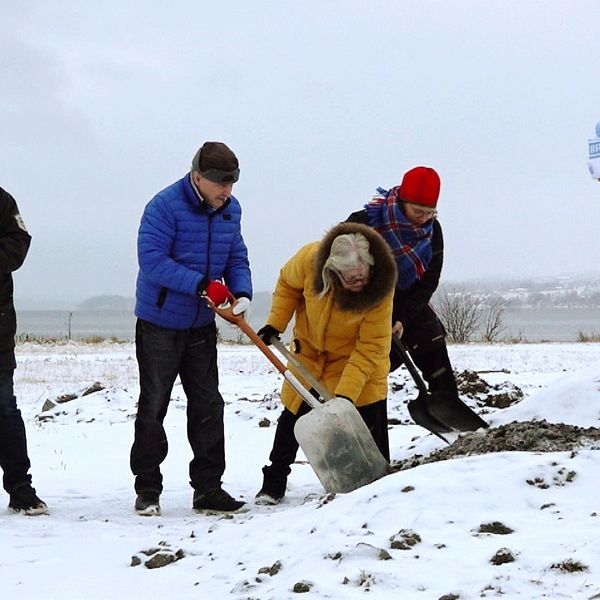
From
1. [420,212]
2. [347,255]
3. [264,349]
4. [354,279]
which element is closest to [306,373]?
[264,349]

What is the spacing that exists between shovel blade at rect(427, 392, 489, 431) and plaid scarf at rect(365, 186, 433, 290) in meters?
0.90

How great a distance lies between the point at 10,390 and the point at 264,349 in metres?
1.30

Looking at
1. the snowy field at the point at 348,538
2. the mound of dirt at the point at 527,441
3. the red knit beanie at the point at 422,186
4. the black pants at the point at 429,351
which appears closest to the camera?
the snowy field at the point at 348,538

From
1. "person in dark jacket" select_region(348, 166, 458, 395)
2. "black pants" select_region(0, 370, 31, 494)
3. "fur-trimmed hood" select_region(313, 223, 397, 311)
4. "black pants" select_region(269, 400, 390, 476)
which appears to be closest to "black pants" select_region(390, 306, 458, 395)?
"person in dark jacket" select_region(348, 166, 458, 395)

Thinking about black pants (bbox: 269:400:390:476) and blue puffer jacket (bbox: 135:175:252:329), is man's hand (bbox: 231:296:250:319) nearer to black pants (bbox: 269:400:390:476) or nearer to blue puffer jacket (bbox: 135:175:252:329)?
blue puffer jacket (bbox: 135:175:252:329)

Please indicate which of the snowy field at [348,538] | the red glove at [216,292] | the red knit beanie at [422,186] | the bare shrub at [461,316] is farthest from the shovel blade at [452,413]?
the bare shrub at [461,316]

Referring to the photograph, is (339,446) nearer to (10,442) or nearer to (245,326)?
(245,326)

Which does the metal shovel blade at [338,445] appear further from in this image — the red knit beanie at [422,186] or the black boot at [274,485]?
Result: the red knit beanie at [422,186]

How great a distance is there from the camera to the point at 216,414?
4.71 metres

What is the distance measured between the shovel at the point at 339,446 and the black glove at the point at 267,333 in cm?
55

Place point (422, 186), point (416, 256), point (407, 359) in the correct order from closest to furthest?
point (422, 186)
point (416, 256)
point (407, 359)

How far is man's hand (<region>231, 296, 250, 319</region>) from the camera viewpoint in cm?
438

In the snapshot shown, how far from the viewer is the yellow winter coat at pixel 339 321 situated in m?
4.20

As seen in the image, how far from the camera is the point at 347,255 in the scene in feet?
13.4
